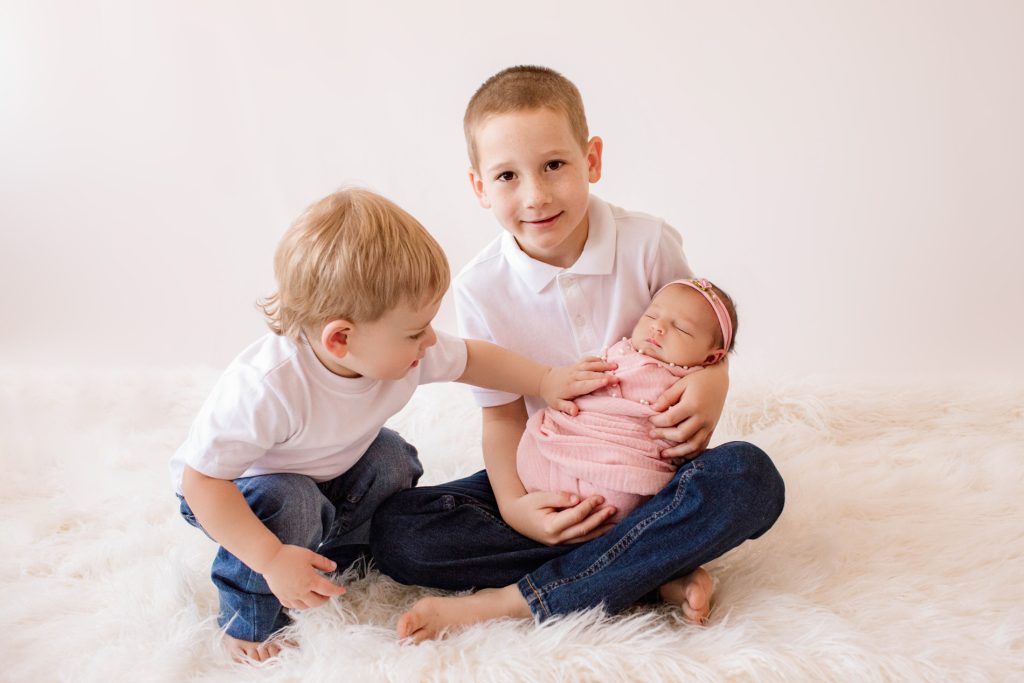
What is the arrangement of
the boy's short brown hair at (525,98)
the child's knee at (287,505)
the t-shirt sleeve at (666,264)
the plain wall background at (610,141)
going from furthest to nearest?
the plain wall background at (610,141)
the t-shirt sleeve at (666,264)
the boy's short brown hair at (525,98)
the child's knee at (287,505)

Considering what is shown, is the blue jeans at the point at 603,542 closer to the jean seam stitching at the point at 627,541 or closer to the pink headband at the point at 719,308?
the jean seam stitching at the point at 627,541

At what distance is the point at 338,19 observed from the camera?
2.33 meters

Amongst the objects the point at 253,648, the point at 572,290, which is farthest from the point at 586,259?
the point at 253,648

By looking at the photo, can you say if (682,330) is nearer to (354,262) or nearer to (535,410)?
(535,410)

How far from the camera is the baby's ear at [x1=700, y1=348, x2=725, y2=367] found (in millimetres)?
1352

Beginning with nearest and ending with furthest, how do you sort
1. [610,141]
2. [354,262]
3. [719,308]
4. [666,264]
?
1. [354,262]
2. [719,308]
3. [666,264]
4. [610,141]

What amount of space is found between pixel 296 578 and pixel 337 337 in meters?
0.29

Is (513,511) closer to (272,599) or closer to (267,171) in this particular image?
(272,599)

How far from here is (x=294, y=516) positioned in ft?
4.00

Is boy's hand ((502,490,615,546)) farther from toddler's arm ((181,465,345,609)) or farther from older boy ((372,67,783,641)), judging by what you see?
toddler's arm ((181,465,345,609))

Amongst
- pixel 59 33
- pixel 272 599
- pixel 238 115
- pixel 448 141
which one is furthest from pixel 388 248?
pixel 59 33

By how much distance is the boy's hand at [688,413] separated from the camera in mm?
1288

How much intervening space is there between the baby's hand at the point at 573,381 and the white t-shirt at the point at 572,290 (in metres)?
0.09

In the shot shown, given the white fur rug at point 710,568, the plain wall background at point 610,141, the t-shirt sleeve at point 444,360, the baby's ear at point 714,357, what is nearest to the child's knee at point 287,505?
the white fur rug at point 710,568
